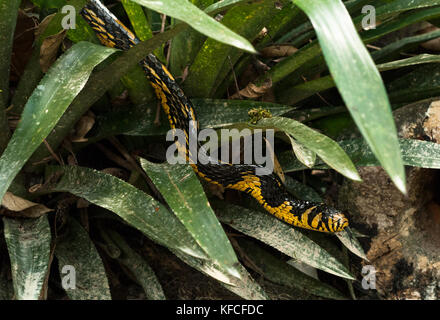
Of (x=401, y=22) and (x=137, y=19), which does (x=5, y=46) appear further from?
(x=401, y=22)

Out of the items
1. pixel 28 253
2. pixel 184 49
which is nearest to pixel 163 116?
pixel 184 49

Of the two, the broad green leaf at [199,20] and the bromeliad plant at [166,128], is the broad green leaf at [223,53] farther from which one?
the broad green leaf at [199,20]

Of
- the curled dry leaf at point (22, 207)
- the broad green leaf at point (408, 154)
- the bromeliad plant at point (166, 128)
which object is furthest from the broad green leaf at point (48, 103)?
the broad green leaf at point (408, 154)

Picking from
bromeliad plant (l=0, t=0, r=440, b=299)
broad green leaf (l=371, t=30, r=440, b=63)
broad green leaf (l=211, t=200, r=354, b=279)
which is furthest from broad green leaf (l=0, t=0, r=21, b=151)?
broad green leaf (l=371, t=30, r=440, b=63)

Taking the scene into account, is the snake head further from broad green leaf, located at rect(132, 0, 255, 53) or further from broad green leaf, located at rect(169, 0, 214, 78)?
broad green leaf, located at rect(132, 0, 255, 53)
